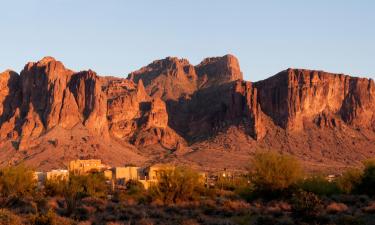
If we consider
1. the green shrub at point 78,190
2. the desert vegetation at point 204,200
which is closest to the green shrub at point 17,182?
the desert vegetation at point 204,200

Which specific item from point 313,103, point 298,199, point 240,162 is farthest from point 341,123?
point 298,199

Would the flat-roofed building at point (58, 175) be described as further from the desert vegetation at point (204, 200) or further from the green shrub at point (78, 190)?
the desert vegetation at point (204, 200)

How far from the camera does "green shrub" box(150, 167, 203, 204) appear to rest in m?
44.6

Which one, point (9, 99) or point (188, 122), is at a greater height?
point (9, 99)

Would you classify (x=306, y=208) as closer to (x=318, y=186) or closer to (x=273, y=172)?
(x=273, y=172)

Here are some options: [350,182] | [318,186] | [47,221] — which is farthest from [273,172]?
[47,221]

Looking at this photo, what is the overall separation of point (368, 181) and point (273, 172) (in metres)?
7.42

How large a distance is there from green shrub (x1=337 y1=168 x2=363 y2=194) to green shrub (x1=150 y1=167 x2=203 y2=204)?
11328mm

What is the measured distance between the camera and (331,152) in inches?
5320

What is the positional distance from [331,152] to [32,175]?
94.5 meters

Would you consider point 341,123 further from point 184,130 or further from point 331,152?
point 184,130

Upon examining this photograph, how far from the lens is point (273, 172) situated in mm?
44938

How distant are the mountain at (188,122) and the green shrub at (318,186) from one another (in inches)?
2946

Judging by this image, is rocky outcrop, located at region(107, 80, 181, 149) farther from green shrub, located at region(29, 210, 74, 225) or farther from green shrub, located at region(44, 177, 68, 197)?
green shrub, located at region(29, 210, 74, 225)
